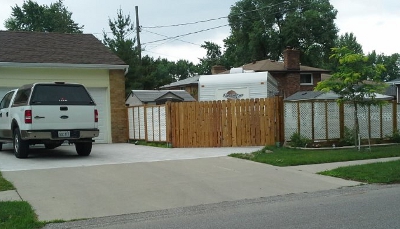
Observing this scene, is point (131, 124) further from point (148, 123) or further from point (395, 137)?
point (395, 137)

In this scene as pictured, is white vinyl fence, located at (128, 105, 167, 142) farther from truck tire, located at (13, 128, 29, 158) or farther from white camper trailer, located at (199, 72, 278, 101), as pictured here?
truck tire, located at (13, 128, 29, 158)

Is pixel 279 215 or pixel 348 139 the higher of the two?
pixel 348 139

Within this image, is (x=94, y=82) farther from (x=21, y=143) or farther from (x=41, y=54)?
(x=21, y=143)

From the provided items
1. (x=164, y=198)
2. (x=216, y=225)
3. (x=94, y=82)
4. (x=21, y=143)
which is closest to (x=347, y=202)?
(x=216, y=225)

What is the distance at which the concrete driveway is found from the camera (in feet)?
26.3

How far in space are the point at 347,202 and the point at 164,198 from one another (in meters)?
→ 3.34

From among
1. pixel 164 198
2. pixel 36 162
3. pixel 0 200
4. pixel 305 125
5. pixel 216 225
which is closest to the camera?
pixel 216 225

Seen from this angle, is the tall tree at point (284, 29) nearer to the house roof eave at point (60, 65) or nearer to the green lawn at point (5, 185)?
the house roof eave at point (60, 65)

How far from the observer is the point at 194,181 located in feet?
33.0

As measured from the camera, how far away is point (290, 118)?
16094 mm

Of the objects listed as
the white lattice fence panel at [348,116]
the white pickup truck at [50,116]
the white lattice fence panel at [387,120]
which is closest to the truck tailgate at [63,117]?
the white pickup truck at [50,116]

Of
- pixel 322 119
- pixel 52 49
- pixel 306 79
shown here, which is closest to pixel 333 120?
pixel 322 119

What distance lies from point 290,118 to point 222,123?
8.15 ft

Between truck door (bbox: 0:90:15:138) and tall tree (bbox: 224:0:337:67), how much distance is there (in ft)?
135
